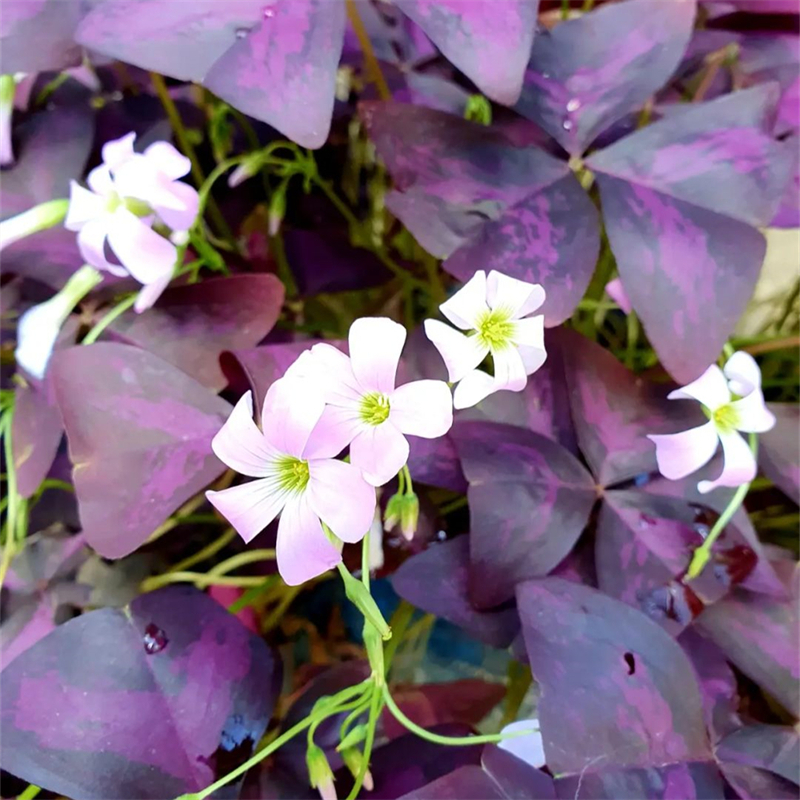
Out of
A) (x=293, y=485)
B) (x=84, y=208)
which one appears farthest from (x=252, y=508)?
(x=84, y=208)

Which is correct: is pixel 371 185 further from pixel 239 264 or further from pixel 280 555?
pixel 280 555

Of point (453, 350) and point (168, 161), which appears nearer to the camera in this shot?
point (453, 350)

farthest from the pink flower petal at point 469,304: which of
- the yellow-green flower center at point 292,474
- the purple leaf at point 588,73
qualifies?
the purple leaf at point 588,73

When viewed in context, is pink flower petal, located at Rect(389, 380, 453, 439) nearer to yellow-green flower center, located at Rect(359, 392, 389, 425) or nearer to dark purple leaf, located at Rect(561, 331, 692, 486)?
yellow-green flower center, located at Rect(359, 392, 389, 425)

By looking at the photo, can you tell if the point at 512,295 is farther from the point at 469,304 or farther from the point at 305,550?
the point at 305,550

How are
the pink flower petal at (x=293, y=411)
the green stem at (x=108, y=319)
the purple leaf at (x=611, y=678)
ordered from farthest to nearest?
the green stem at (x=108, y=319), the purple leaf at (x=611, y=678), the pink flower petal at (x=293, y=411)

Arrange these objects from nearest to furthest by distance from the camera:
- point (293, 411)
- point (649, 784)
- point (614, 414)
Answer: point (293, 411), point (649, 784), point (614, 414)

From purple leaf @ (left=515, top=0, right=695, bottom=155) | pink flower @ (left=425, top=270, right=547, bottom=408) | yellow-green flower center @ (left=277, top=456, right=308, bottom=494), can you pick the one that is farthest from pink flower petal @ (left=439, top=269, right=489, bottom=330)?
purple leaf @ (left=515, top=0, right=695, bottom=155)

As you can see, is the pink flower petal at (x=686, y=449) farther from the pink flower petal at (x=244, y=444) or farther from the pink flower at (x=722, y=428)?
the pink flower petal at (x=244, y=444)

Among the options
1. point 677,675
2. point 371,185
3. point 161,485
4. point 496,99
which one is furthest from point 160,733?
point 371,185
